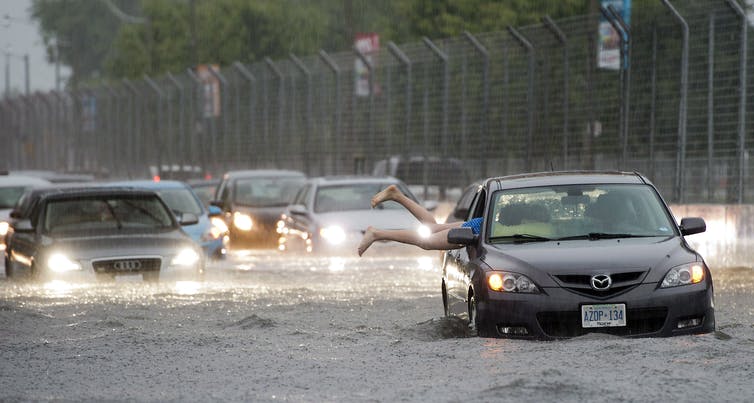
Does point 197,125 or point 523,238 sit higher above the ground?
point 197,125

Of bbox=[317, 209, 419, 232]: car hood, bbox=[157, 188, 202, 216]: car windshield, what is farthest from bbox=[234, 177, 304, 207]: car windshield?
bbox=[317, 209, 419, 232]: car hood

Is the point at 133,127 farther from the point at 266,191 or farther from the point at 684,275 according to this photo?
the point at 684,275

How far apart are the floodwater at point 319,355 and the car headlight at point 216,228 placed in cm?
687

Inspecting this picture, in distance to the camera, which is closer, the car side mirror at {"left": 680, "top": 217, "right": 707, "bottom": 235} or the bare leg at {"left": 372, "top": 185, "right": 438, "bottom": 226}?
the car side mirror at {"left": 680, "top": 217, "right": 707, "bottom": 235}

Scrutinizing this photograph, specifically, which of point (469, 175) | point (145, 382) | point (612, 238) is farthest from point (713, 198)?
point (145, 382)

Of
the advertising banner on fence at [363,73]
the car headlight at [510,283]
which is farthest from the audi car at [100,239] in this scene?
the advertising banner on fence at [363,73]

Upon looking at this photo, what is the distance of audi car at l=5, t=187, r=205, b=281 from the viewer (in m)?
18.3

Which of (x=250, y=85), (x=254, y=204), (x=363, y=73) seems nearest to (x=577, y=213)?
(x=254, y=204)

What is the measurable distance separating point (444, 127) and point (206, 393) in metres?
21.4

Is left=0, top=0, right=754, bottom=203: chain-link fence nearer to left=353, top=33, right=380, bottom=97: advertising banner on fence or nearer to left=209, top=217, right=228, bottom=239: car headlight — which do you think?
left=353, top=33, right=380, bottom=97: advertising banner on fence

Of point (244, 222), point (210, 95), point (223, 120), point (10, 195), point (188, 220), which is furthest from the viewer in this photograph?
point (210, 95)

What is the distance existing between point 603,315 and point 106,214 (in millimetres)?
10090

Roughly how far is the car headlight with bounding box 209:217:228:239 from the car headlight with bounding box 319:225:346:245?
1680 mm

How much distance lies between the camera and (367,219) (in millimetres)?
23500
